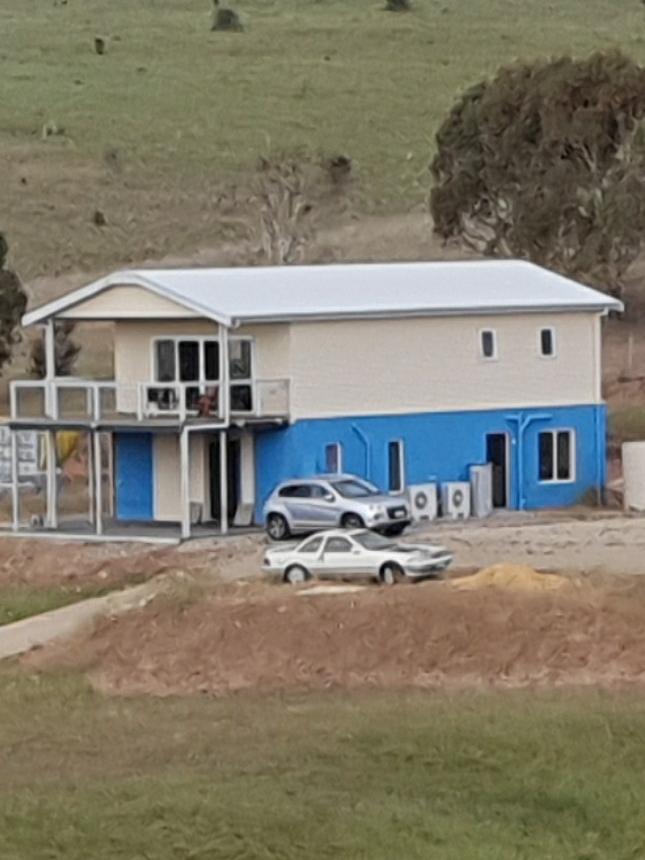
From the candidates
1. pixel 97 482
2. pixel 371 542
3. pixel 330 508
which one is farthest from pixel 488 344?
pixel 371 542

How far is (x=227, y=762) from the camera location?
2705cm

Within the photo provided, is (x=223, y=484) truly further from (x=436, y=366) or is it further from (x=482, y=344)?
(x=482, y=344)

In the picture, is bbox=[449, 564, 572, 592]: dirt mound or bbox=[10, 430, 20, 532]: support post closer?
bbox=[449, 564, 572, 592]: dirt mound

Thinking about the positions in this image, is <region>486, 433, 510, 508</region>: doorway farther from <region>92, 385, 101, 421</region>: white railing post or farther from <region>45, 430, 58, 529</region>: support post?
<region>45, 430, 58, 529</region>: support post

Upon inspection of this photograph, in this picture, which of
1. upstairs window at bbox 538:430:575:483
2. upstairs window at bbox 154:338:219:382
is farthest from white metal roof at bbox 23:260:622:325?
upstairs window at bbox 538:430:575:483

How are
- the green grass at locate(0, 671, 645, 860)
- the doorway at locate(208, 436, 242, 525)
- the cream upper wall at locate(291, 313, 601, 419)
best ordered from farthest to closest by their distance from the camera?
the doorway at locate(208, 436, 242, 525), the cream upper wall at locate(291, 313, 601, 419), the green grass at locate(0, 671, 645, 860)

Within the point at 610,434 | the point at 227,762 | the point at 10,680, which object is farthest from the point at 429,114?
the point at 227,762

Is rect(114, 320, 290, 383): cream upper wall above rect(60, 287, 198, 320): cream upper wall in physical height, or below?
below

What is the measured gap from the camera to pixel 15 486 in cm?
4956

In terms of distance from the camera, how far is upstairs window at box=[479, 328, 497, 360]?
2034 inches

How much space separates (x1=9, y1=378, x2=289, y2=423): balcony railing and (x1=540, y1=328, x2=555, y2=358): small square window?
6042 mm

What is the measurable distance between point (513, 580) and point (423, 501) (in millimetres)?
12025

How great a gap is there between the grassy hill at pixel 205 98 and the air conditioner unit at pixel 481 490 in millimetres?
38588

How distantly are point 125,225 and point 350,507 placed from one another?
47.7m
